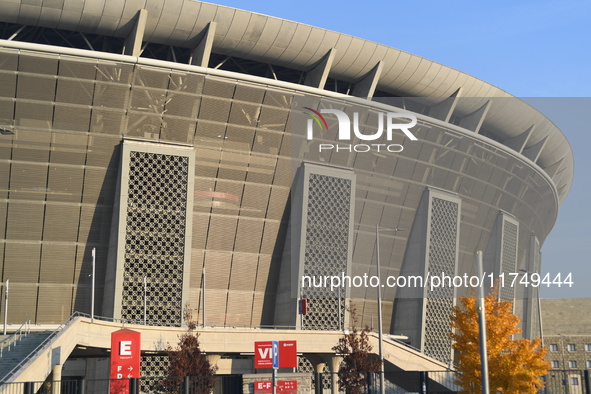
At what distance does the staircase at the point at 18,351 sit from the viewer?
95.0ft

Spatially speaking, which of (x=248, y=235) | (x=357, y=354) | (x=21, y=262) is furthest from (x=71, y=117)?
(x=357, y=354)

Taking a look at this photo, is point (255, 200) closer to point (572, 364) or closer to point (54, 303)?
point (54, 303)

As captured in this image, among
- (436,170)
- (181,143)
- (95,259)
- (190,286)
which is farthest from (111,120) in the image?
(436,170)

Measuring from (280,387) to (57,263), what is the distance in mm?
21255

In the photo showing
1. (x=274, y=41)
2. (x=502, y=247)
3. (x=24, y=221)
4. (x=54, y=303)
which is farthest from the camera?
(x=502, y=247)

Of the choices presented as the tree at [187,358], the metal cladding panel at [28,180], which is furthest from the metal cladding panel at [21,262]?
the tree at [187,358]

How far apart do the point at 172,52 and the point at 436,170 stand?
2063 centimetres

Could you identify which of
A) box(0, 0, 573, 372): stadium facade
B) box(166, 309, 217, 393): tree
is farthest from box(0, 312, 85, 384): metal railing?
box(0, 0, 573, 372): stadium facade

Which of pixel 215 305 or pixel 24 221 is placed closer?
pixel 24 221

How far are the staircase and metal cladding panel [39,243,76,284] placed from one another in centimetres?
846

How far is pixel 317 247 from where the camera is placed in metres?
46.2

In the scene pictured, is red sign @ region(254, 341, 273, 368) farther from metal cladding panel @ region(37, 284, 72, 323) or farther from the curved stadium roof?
the curved stadium roof

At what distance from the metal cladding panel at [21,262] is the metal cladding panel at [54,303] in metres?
0.97
